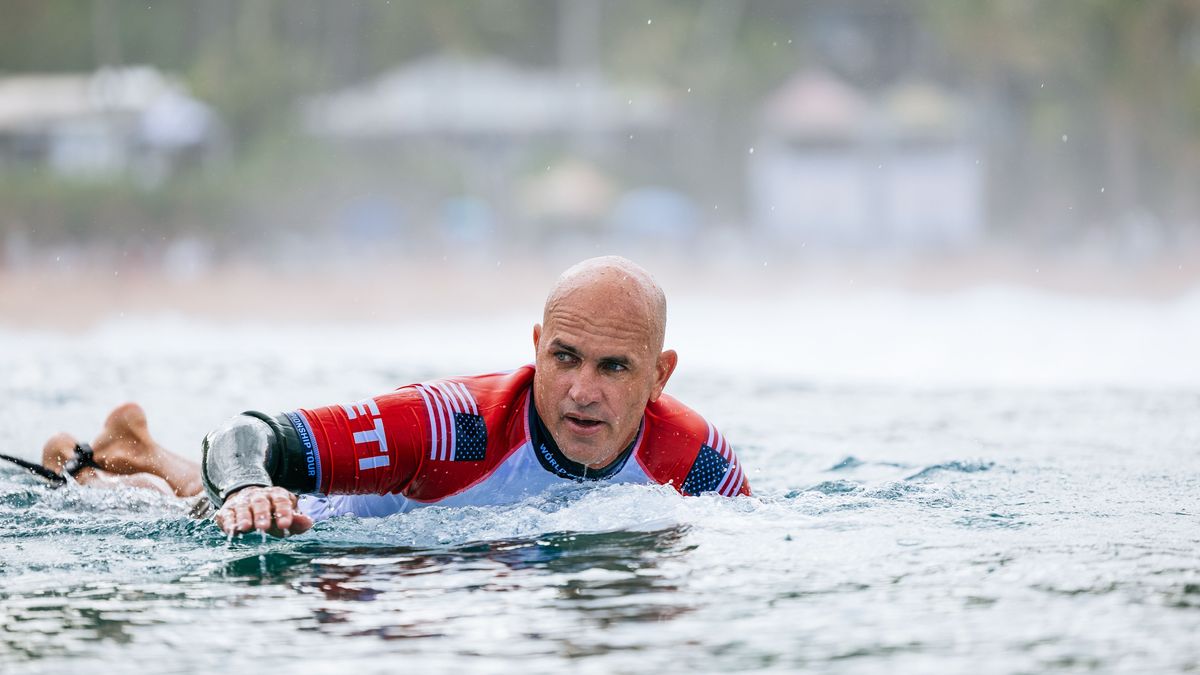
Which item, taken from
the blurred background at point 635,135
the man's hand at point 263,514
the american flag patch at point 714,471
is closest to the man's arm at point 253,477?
the man's hand at point 263,514

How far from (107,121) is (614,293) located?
20.5 meters

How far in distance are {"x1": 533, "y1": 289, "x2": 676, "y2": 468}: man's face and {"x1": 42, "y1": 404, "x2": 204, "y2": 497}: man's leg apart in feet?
5.58

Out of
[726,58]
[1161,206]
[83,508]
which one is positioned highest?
[726,58]

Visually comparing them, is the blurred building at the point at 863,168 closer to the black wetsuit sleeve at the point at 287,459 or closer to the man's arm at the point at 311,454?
the man's arm at the point at 311,454

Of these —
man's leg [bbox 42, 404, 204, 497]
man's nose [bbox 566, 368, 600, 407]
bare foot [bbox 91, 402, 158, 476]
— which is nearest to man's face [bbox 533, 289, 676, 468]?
man's nose [bbox 566, 368, 600, 407]

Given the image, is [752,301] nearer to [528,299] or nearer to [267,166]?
[528,299]

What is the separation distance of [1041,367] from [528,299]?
7.98 m

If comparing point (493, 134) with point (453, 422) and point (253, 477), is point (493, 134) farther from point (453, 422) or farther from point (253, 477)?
point (253, 477)


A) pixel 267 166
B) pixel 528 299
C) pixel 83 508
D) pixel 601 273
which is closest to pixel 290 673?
pixel 601 273

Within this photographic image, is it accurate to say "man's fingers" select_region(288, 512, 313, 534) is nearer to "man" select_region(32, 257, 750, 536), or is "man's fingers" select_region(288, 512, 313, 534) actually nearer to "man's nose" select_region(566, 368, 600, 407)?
"man" select_region(32, 257, 750, 536)

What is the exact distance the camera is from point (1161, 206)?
23797 millimetres

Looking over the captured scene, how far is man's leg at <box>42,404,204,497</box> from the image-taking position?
5.14 m

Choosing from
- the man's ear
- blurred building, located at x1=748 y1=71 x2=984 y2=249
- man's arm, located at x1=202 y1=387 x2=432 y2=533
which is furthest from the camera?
blurred building, located at x1=748 y1=71 x2=984 y2=249

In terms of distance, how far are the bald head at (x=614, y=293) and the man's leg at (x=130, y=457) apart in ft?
5.91
